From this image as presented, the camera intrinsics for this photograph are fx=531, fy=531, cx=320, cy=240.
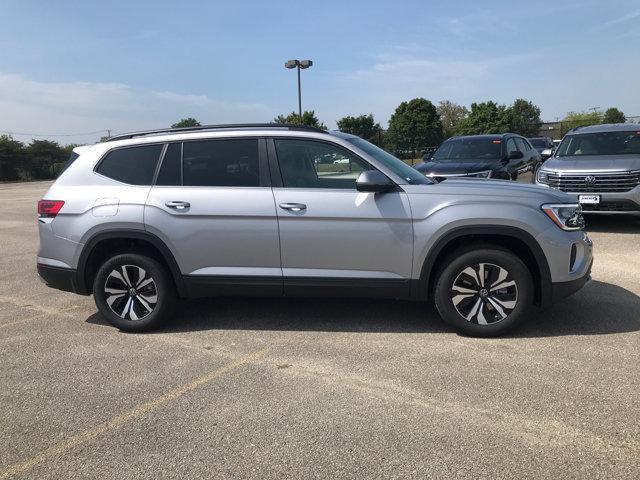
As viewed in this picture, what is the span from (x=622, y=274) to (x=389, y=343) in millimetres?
3548

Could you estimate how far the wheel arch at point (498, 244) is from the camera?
429 centimetres

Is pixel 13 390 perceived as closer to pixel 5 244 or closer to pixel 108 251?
pixel 108 251

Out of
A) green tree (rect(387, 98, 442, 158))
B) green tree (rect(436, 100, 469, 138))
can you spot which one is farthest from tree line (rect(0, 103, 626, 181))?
green tree (rect(436, 100, 469, 138))

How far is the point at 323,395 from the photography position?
11.6ft

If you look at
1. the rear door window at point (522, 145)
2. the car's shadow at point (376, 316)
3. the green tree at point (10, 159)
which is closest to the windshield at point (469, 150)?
the rear door window at point (522, 145)

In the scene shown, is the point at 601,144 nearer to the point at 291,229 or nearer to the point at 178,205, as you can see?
the point at 291,229

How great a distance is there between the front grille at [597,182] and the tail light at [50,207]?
7.91 meters

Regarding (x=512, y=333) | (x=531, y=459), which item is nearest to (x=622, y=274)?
(x=512, y=333)

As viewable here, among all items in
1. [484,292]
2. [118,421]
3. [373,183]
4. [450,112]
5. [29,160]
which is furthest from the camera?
[450,112]

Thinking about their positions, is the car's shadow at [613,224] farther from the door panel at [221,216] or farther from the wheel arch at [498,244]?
the door panel at [221,216]

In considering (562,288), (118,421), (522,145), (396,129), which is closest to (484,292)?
(562,288)

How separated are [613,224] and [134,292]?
8.70 metres

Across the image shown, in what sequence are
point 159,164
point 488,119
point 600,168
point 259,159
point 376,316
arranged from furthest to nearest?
point 488,119, point 600,168, point 376,316, point 159,164, point 259,159

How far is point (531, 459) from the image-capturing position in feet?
9.05
